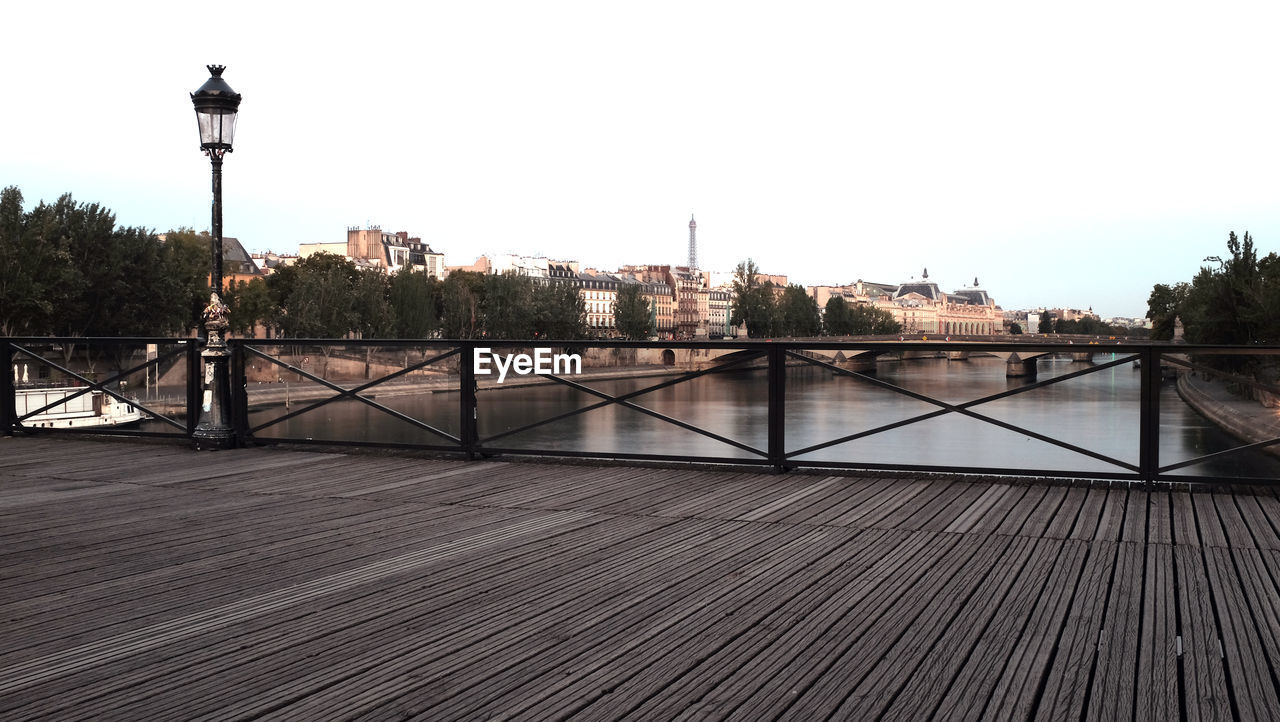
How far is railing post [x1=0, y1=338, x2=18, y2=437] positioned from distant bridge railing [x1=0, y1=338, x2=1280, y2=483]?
16mm

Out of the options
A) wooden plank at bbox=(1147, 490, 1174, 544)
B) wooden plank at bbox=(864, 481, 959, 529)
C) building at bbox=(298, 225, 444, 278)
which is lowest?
wooden plank at bbox=(1147, 490, 1174, 544)

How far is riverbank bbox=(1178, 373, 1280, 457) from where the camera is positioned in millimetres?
29703

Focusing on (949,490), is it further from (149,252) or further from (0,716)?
(149,252)

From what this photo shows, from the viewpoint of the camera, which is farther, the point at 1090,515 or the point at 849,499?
the point at 849,499

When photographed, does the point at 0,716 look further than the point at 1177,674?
No

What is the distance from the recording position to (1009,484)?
28.6 ft

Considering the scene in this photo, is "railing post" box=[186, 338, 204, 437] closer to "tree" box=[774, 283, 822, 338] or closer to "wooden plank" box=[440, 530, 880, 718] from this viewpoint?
"wooden plank" box=[440, 530, 880, 718]

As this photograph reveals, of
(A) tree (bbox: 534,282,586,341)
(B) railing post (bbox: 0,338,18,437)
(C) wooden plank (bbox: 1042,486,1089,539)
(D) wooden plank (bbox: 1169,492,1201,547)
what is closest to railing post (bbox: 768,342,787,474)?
(C) wooden plank (bbox: 1042,486,1089,539)

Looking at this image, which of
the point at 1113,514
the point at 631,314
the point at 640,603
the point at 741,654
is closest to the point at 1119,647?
the point at 741,654

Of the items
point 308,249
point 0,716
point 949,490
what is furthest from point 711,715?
point 308,249

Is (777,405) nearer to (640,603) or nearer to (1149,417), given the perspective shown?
(1149,417)

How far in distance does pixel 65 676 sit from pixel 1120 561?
5.18 meters

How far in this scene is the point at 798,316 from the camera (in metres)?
133

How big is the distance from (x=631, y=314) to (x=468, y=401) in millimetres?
89745
